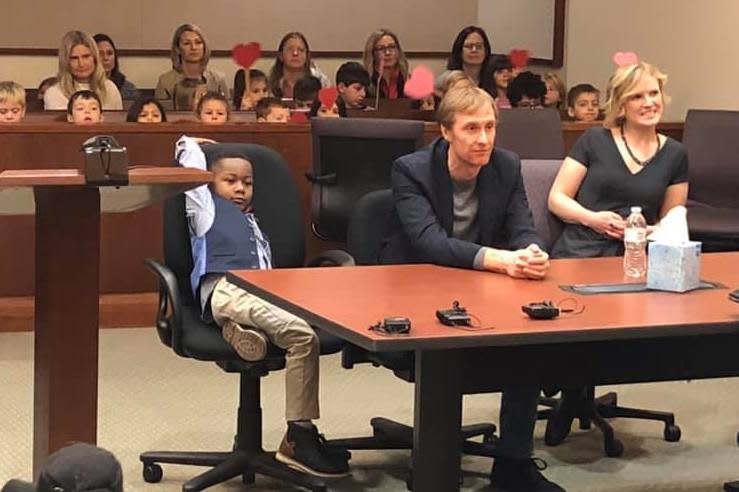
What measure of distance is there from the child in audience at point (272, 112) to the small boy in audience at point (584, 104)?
1.37 m

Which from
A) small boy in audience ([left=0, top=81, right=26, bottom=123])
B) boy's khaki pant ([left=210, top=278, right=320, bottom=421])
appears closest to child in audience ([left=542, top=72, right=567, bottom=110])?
small boy in audience ([left=0, top=81, right=26, bottom=123])

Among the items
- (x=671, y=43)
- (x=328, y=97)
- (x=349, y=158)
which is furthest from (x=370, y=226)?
(x=671, y=43)

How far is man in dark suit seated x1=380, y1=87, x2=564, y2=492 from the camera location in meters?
3.57

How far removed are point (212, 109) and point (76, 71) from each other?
133 centimetres

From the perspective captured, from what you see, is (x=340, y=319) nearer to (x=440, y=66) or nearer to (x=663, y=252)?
(x=663, y=252)

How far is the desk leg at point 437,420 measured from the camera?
2742 millimetres

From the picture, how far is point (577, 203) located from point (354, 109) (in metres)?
2.53

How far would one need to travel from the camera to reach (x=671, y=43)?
6.95 metres

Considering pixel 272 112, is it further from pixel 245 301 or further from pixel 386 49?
pixel 245 301

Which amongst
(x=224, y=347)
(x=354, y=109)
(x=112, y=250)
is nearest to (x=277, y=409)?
(x=224, y=347)

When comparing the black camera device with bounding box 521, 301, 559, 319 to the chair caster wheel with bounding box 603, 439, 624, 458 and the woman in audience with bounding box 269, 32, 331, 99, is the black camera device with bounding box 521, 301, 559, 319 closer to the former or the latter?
the chair caster wheel with bounding box 603, 439, 624, 458

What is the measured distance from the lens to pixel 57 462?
1.39 m

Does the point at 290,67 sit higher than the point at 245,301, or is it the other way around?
the point at 290,67

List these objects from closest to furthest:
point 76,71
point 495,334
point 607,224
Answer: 1. point 495,334
2. point 607,224
3. point 76,71
